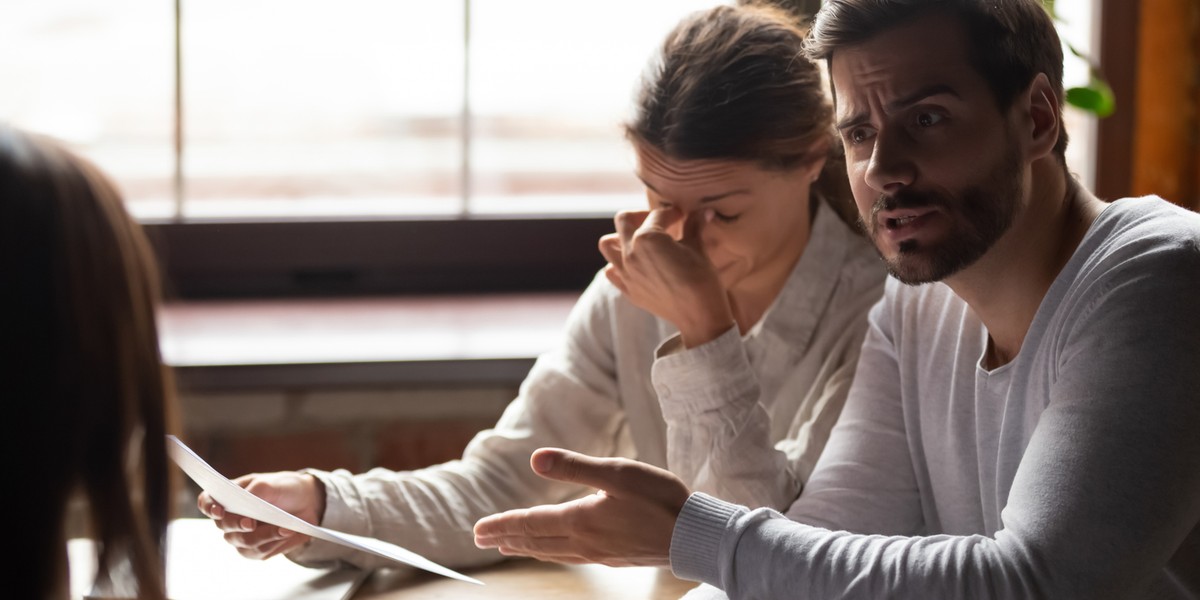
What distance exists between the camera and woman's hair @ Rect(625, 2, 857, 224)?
4.66 ft

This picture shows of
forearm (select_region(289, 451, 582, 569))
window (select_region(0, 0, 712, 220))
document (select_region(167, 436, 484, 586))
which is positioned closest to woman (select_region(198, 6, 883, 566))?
forearm (select_region(289, 451, 582, 569))

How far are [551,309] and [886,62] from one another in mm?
1169

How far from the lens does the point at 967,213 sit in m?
1.09

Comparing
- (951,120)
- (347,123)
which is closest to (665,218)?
(951,120)

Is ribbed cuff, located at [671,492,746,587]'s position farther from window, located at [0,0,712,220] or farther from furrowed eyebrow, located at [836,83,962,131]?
window, located at [0,0,712,220]

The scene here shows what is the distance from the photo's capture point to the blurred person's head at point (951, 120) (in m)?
1.08

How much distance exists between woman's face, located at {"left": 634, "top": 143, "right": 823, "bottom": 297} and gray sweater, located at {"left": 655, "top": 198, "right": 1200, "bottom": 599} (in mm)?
329

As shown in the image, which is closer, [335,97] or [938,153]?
[938,153]

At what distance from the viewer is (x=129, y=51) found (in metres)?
2.21

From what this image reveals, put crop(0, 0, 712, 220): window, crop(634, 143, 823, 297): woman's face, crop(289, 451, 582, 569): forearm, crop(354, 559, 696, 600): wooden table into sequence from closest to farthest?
crop(354, 559, 696, 600): wooden table, crop(289, 451, 582, 569): forearm, crop(634, 143, 823, 297): woman's face, crop(0, 0, 712, 220): window

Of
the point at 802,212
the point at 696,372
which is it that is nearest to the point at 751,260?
the point at 802,212

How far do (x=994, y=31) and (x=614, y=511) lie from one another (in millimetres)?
522

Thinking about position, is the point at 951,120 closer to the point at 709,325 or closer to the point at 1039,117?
the point at 1039,117

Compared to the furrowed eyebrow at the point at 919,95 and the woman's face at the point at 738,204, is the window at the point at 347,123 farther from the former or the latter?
the furrowed eyebrow at the point at 919,95
